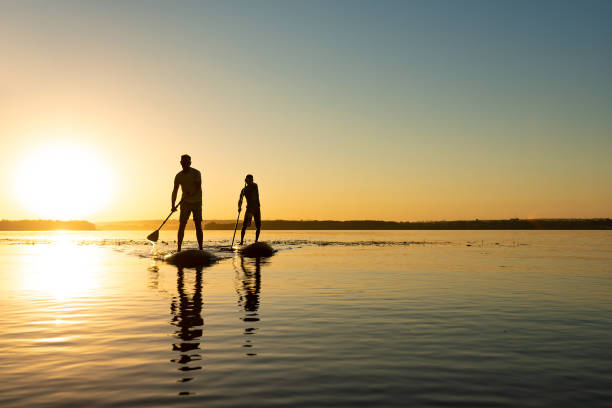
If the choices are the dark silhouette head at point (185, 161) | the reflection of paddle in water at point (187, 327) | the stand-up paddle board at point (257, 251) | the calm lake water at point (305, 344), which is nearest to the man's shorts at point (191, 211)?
the dark silhouette head at point (185, 161)

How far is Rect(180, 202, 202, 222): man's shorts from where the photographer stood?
19.9 metres

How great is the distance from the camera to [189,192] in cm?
1972

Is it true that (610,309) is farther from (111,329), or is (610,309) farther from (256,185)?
(256,185)

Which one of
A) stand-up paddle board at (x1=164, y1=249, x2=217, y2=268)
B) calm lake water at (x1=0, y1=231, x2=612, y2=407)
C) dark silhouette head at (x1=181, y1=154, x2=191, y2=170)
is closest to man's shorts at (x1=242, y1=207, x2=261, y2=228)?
dark silhouette head at (x1=181, y1=154, x2=191, y2=170)

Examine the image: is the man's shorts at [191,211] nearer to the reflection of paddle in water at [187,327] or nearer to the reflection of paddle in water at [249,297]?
the reflection of paddle in water at [249,297]

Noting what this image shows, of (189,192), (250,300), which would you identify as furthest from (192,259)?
(250,300)

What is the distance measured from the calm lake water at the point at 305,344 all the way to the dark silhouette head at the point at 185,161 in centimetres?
743

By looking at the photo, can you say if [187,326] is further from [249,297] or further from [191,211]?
[191,211]

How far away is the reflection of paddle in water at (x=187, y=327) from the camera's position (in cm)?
538

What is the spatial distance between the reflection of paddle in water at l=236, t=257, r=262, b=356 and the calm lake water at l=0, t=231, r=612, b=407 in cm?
4

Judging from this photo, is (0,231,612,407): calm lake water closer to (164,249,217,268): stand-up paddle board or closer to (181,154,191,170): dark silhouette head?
(164,249,217,268): stand-up paddle board

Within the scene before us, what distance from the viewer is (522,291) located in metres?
11.5

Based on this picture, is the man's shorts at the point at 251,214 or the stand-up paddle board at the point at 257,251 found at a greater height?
the man's shorts at the point at 251,214

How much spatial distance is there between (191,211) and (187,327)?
1322 cm
